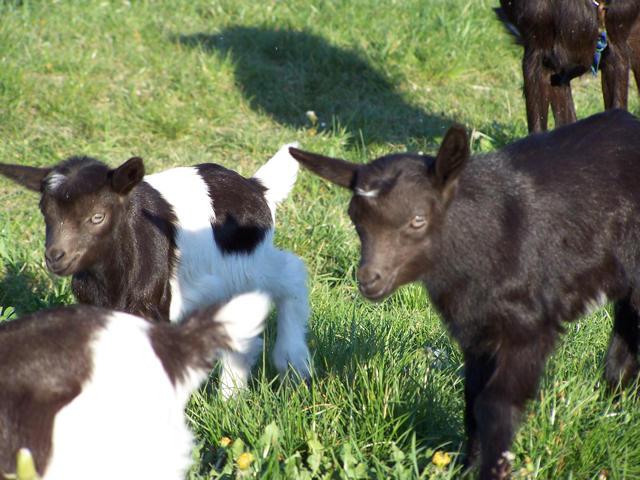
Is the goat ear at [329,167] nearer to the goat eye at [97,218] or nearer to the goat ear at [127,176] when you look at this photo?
the goat ear at [127,176]

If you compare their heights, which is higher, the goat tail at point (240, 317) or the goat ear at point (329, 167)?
the goat ear at point (329, 167)

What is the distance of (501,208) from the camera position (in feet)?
12.2

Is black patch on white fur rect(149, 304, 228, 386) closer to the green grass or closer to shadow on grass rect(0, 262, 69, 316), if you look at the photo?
the green grass

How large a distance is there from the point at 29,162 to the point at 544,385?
4120 mm

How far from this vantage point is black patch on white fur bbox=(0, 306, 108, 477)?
3090 mm

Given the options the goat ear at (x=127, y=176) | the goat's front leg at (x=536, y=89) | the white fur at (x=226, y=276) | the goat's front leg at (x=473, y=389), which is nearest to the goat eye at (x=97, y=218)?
the goat ear at (x=127, y=176)

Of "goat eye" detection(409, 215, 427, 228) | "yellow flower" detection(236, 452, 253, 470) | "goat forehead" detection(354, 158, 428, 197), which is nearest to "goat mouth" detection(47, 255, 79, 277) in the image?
"yellow flower" detection(236, 452, 253, 470)

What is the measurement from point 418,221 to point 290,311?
163cm

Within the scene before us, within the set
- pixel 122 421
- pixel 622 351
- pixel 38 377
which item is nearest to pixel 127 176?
pixel 38 377

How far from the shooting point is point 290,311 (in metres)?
5.07

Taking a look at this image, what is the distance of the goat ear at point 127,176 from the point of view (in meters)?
4.35

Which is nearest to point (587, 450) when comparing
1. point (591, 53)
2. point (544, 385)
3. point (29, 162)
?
point (544, 385)

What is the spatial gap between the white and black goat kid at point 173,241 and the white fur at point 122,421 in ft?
3.71

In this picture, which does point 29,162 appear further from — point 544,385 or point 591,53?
point 544,385
